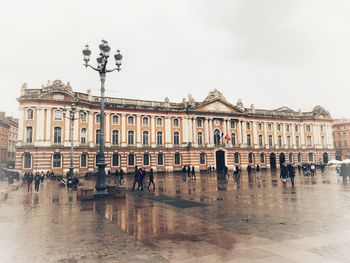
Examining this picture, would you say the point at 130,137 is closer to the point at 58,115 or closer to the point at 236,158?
the point at 58,115

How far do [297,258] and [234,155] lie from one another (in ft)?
172

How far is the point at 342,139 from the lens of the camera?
270ft

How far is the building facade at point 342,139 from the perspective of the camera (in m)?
80.2

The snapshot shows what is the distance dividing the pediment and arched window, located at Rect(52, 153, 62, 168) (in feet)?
89.2

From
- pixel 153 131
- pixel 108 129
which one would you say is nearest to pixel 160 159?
pixel 153 131

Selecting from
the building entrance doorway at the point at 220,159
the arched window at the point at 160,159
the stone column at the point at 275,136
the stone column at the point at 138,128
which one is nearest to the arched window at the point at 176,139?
the arched window at the point at 160,159

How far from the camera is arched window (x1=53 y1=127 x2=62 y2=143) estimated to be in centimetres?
4242

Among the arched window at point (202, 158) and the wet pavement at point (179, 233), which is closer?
the wet pavement at point (179, 233)

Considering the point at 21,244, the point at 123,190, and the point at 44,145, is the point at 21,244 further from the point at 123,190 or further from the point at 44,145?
the point at 44,145

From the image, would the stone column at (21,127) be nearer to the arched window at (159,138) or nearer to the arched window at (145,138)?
the arched window at (145,138)

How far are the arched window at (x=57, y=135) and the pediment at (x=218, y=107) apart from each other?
85.5 ft

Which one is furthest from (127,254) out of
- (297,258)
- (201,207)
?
(201,207)

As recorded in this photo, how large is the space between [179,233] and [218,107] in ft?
165

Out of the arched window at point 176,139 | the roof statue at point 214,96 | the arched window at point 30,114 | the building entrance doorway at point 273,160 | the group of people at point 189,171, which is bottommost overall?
the group of people at point 189,171
